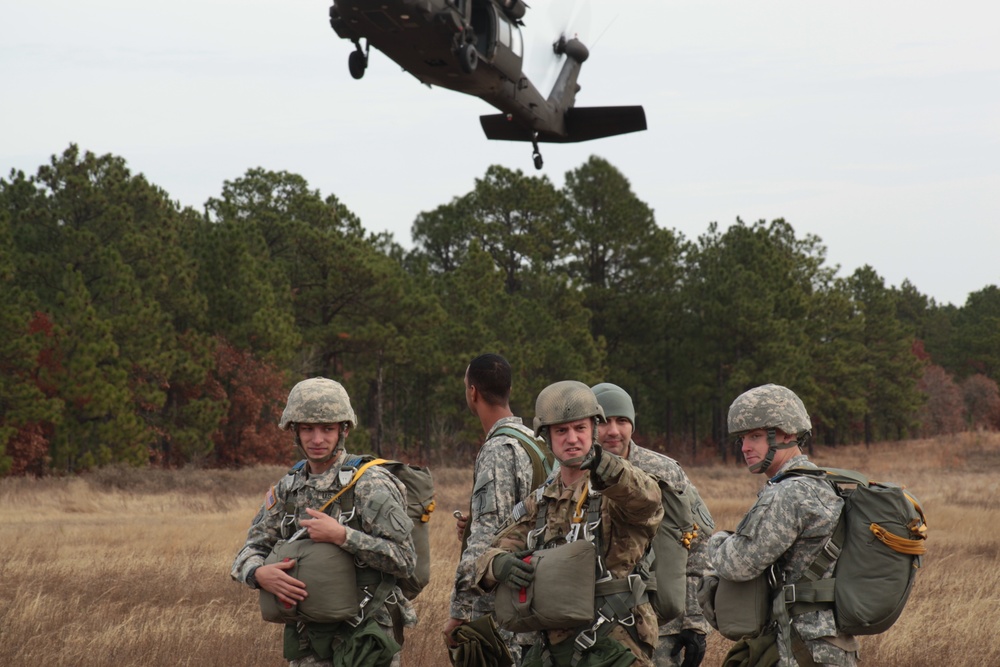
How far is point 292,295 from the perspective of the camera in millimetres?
42938

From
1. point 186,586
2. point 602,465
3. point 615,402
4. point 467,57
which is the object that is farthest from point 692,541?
point 467,57

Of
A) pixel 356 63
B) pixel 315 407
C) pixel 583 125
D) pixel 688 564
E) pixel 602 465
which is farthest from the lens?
pixel 583 125

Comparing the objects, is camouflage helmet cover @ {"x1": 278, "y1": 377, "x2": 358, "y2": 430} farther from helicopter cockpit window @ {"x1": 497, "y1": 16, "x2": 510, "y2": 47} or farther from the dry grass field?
helicopter cockpit window @ {"x1": 497, "y1": 16, "x2": 510, "y2": 47}

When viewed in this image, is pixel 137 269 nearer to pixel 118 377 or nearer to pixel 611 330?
pixel 118 377

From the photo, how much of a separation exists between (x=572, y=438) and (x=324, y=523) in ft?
3.39

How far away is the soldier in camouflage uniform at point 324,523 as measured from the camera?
4.23 metres

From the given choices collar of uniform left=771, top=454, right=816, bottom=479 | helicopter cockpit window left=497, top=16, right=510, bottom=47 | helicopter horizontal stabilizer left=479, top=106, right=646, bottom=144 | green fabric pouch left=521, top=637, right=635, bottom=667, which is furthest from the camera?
helicopter horizontal stabilizer left=479, top=106, right=646, bottom=144

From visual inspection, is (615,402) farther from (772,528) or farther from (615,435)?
(772,528)

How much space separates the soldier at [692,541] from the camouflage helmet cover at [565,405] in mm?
921

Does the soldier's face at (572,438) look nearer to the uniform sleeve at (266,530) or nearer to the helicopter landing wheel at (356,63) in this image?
the uniform sleeve at (266,530)

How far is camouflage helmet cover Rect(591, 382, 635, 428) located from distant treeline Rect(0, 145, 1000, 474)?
2828cm

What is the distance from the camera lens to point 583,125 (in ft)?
55.8

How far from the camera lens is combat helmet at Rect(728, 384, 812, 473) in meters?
4.16

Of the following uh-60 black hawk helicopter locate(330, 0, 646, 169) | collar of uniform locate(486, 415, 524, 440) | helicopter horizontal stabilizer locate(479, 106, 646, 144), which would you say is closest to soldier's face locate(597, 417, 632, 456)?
collar of uniform locate(486, 415, 524, 440)
